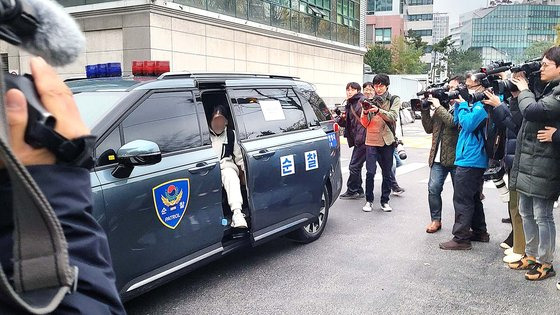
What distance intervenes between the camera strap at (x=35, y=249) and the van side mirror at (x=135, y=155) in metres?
2.18

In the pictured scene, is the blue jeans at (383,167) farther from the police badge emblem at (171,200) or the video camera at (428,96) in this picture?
the police badge emblem at (171,200)

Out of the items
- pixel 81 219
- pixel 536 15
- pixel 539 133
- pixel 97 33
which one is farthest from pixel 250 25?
pixel 536 15

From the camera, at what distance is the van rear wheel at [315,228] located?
5383 mm

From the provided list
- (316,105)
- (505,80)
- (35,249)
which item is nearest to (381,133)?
(316,105)

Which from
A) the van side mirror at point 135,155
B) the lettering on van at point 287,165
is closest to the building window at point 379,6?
the lettering on van at point 287,165

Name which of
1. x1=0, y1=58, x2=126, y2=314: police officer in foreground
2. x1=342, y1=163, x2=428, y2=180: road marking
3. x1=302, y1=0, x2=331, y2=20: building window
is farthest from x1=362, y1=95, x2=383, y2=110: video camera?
x1=302, y1=0, x2=331, y2=20: building window

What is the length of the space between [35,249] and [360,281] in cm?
374

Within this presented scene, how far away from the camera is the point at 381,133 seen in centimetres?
700

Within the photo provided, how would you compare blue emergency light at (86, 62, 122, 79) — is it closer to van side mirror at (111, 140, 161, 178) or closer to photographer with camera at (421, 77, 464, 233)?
van side mirror at (111, 140, 161, 178)

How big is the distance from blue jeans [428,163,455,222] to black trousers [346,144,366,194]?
6.39 feet

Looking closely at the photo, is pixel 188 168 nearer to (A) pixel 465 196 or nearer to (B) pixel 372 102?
(A) pixel 465 196

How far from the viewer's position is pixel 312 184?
5.26 meters

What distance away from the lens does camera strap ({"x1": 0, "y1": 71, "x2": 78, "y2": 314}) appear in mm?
961

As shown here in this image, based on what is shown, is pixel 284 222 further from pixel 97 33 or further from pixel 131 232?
pixel 97 33
